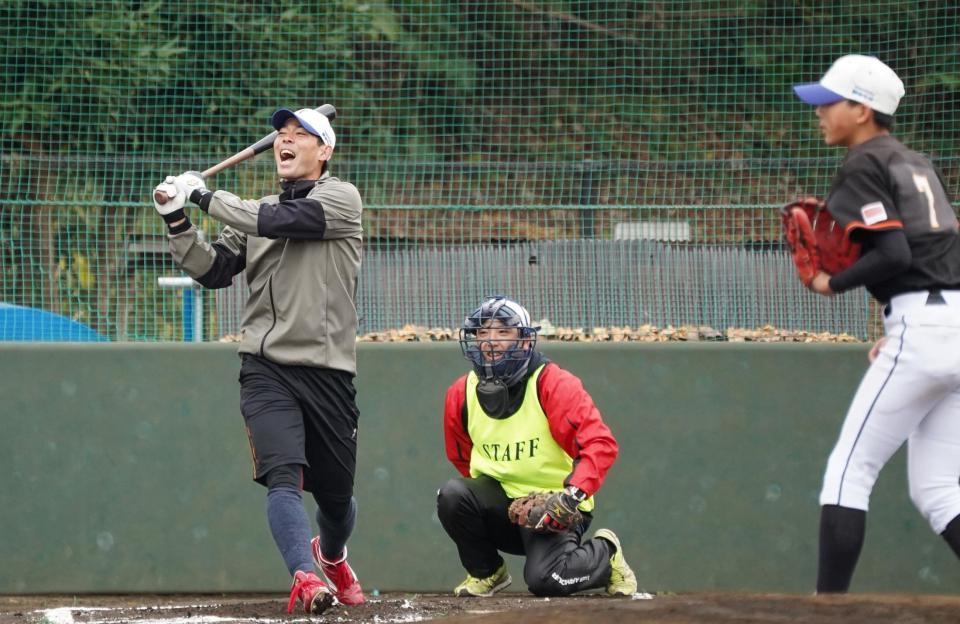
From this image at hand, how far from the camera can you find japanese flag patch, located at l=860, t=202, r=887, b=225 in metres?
4.09

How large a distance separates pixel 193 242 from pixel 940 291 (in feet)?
9.03

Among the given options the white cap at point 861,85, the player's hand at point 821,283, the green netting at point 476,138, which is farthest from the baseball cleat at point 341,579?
the white cap at point 861,85

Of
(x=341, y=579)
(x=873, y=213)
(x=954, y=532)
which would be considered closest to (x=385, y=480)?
(x=341, y=579)

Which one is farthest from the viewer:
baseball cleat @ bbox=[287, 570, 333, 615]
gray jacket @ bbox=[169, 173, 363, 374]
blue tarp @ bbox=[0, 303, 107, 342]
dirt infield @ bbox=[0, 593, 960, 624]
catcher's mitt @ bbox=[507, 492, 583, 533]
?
blue tarp @ bbox=[0, 303, 107, 342]

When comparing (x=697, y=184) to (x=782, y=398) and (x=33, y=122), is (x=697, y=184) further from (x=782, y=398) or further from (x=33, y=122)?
(x=33, y=122)

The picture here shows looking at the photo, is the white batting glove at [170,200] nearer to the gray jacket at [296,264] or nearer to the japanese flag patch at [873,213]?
the gray jacket at [296,264]

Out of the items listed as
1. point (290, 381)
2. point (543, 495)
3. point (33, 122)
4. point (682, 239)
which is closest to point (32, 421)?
point (33, 122)

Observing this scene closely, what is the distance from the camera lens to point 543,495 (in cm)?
542

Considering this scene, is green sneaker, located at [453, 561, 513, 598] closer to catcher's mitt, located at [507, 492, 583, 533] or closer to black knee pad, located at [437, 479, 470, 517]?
black knee pad, located at [437, 479, 470, 517]

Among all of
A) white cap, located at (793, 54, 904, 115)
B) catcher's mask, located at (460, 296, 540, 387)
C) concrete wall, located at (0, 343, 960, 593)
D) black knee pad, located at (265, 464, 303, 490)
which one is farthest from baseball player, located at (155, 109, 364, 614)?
white cap, located at (793, 54, 904, 115)

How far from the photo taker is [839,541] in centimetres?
416

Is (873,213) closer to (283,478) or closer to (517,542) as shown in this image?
(283,478)

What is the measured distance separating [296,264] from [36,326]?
2556mm

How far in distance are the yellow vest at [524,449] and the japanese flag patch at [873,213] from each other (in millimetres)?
1809
